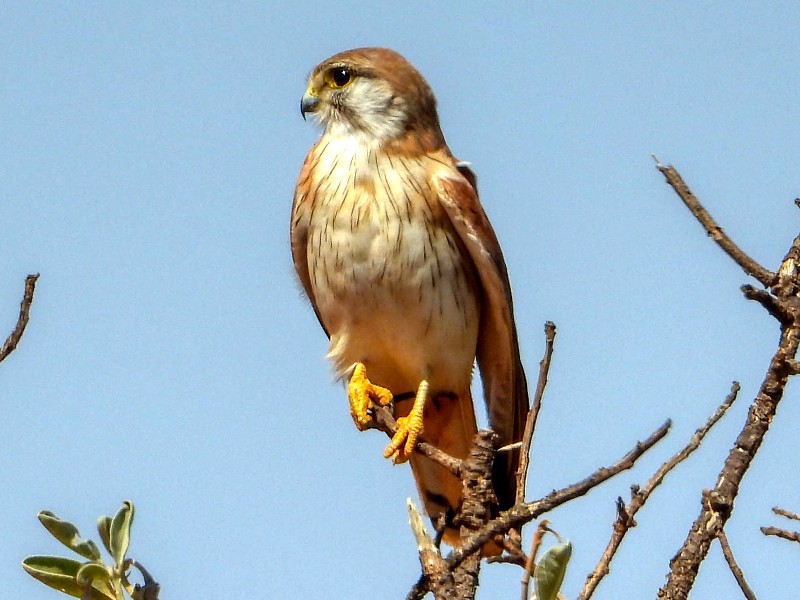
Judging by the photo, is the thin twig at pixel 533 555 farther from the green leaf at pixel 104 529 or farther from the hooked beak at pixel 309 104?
the hooked beak at pixel 309 104

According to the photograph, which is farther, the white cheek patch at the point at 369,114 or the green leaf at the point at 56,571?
the white cheek patch at the point at 369,114

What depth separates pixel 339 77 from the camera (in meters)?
Answer: 5.49

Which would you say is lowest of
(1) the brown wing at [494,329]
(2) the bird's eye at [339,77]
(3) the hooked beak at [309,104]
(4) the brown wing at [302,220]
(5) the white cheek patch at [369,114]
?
(1) the brown wing at [494,329]

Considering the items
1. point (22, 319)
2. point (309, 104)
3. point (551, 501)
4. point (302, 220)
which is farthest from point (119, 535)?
point (309, 104)

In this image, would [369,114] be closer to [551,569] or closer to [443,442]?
[443,442]

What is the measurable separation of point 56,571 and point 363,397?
2.63m

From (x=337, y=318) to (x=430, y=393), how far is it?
59 centimetres

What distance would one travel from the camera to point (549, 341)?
323 cm

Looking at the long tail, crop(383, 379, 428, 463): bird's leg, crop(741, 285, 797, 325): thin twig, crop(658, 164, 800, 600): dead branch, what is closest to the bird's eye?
the long tail

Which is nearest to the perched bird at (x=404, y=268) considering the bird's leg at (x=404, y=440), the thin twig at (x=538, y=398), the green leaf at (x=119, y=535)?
the bird's leg at (x=404, y=440)

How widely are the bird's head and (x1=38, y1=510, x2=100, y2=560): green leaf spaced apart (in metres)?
3.10

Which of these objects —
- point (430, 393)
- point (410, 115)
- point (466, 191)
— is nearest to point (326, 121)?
point (410, 115)

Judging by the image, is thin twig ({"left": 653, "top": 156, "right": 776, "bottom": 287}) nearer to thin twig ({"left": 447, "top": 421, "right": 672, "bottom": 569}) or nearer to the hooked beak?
thin twig ({"left": 447, "top": 421, "right": 672, "bottom": 569})

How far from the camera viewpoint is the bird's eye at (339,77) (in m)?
5.47
